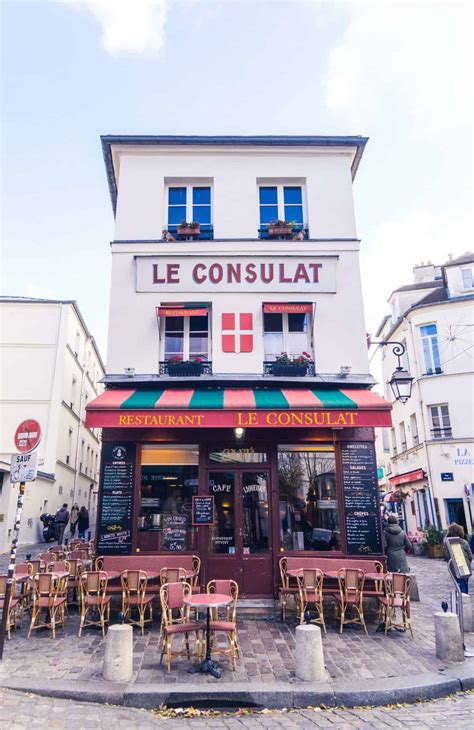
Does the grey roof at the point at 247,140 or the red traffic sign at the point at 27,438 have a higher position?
the grey roof at the point at 247,140

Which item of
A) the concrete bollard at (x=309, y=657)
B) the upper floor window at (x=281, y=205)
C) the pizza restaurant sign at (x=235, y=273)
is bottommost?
the concrete bollard at (x=309, y=657)

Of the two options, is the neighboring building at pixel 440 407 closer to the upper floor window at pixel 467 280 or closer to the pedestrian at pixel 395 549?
the upper floor window at pixel 467 280

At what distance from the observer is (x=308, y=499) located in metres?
9.80

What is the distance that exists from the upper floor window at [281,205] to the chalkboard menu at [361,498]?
5.48 metres

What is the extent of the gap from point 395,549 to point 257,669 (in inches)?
175

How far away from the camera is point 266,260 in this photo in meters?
11.2

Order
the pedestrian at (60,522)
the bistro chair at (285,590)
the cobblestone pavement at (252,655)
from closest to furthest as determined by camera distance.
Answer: the cobblestone pavement at (252,655) < the bistro chair at (285,590) < the pedestrian at (60,522)

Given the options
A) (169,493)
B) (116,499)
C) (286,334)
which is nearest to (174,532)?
(169,493)

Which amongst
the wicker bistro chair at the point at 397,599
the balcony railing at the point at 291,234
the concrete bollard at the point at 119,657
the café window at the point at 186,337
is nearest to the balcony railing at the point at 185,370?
the café window at the point at 186,337

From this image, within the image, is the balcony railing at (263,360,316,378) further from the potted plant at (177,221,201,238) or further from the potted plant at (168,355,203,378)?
the potted plant at (177,221,201,238)

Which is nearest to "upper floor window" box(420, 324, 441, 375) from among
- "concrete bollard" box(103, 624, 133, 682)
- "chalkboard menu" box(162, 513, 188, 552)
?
"chalkboard menu" box(162, 513, 188, 552)

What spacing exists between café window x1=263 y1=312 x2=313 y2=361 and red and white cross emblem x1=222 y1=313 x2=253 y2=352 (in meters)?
0.39

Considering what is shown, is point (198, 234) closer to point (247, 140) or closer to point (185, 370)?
point (247, 140)

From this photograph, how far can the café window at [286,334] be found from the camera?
35.5 ft
